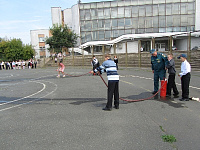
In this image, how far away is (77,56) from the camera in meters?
30.3

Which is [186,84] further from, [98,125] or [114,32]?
[114,32]

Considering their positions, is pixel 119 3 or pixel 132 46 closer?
pixel 132 46

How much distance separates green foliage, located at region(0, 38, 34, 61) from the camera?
163 feet

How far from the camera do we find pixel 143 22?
43.4m

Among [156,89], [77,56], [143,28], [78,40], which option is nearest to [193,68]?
[156,89]

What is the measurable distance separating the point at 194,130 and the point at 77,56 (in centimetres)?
2691

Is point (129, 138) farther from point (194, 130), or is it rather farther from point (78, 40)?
point (78, 40)

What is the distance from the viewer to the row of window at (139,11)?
1661 inches

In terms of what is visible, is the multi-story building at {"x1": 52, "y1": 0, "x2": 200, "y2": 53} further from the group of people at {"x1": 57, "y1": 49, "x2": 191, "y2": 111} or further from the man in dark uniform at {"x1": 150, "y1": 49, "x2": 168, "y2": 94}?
the group of people at {"x1": 57, "y1": 49, "x2": 191, "y2": 111}

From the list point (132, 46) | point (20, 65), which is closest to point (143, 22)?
point (132, 46)

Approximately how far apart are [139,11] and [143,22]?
2.76 metres

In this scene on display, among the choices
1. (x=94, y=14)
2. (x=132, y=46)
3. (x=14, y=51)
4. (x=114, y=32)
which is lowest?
(x=132, y=46)

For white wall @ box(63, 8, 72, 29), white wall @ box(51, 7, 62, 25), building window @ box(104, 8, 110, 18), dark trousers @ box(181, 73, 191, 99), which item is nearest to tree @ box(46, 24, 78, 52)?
building window @ box(104, 8, 110, 18)

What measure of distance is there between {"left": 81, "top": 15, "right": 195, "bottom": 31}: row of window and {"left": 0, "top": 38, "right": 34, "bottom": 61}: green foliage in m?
19.3
